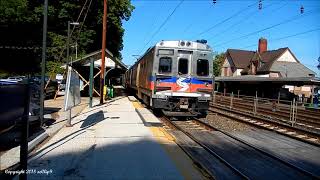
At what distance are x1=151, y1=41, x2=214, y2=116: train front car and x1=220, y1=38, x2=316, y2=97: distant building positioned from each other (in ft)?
127

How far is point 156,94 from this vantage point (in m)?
17.4

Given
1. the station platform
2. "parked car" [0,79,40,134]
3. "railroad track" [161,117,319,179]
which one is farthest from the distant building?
"parked car" [0,79,40,134]

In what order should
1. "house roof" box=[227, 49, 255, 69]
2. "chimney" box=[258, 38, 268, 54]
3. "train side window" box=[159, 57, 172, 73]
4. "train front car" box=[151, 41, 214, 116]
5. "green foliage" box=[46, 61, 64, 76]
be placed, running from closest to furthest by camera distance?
1. "train front car" box=[151, 41, 214, 116]
2. "train side window" box=[159, 57, 172, 73]
3. "green foliage" box=[46, 61, 64, 76]
4. "house roof" box=[227, 49, 255, 69]
5. "chimney" box=[258, 38, 268, 54]

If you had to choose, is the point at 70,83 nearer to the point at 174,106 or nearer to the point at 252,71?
the point at 174,106

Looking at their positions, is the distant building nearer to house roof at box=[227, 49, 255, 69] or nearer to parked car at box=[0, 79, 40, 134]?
house roof at box=[227, 49, 255, 69]

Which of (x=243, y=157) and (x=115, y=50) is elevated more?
(x=115, y=50)

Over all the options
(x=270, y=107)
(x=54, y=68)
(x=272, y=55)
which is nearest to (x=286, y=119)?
(x=270, y=107)

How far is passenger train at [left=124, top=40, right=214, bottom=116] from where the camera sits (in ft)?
57.5

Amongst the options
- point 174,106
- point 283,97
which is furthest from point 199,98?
point 283,97

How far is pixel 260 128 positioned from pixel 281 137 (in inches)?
99.8

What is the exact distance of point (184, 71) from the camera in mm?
17859

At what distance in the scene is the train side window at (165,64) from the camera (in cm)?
1762

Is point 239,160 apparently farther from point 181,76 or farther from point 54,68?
point 54,68

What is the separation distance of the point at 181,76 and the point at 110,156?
9166mm
